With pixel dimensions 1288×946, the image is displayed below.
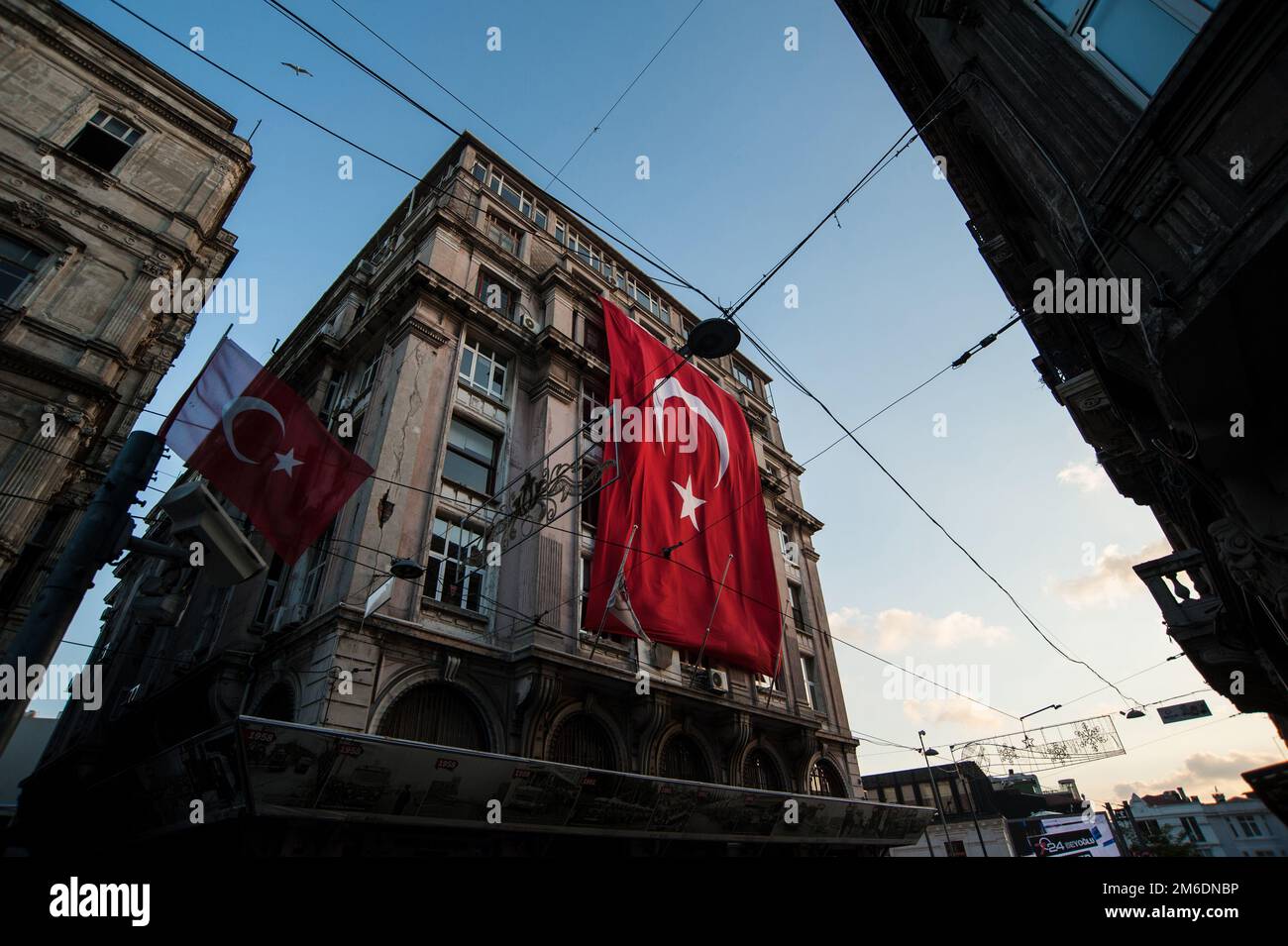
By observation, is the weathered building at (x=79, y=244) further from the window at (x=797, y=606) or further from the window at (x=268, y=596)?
the window at (x=797, y=606)

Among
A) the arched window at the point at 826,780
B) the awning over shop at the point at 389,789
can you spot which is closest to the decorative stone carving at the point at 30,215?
the awning over shop at the point at 389,789

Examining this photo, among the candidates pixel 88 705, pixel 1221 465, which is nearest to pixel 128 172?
pixel 88 705

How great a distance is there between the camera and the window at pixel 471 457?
1670 cm

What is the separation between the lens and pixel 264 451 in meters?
11.2

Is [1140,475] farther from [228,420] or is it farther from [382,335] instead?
[382,335]

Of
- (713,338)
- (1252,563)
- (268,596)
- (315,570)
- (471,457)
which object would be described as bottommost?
(1252,563)

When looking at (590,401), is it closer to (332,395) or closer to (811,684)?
(332,395)

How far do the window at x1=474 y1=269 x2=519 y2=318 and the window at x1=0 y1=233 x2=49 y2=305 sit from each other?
11.3 meters

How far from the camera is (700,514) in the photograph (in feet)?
62.1

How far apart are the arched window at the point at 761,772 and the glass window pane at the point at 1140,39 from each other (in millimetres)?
18317

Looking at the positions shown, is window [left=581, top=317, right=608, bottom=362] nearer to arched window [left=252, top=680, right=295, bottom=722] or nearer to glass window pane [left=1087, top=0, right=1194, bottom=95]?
arched window [left=252, top=680, right=295, bottom=722]

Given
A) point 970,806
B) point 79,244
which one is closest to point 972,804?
point 970,806

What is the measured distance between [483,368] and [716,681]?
40.9 ft
